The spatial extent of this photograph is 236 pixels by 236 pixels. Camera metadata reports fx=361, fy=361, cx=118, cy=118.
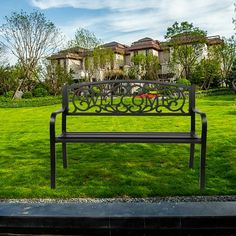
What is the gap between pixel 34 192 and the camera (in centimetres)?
340

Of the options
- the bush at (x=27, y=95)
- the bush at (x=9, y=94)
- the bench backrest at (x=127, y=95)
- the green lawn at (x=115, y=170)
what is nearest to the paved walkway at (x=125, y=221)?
the green lawn at (x=115, y=170)

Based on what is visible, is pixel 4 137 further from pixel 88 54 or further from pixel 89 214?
pixel 88 54

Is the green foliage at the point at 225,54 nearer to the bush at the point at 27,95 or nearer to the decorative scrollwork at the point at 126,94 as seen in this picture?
the bush at the point at 27,95

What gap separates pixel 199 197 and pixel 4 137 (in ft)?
16.0

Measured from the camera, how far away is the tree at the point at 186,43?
3616 centimetres

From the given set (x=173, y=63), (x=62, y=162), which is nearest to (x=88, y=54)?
(x=173, y=63)

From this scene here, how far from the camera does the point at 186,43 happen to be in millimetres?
36062

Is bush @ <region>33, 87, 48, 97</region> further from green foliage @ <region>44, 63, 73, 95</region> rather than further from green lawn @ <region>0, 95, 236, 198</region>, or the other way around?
green lawn @ <region>0, 95, 236, 198</region>

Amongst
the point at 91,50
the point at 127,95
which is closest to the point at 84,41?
the point at 91,50

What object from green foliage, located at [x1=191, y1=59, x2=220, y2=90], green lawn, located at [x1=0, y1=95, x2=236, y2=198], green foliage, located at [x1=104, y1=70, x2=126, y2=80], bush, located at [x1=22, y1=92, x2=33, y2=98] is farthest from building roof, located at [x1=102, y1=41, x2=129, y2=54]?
green lawn, located at [x1=0, y1=95, x2=236, y2=198]

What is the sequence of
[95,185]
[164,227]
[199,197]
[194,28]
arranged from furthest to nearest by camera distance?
[194,28]
[95,185]
[199,197]
[164,227]

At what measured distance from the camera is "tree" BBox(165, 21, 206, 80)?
36.2 meters

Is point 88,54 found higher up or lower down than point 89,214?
higher up

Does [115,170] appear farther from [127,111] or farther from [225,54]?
[225,54]
